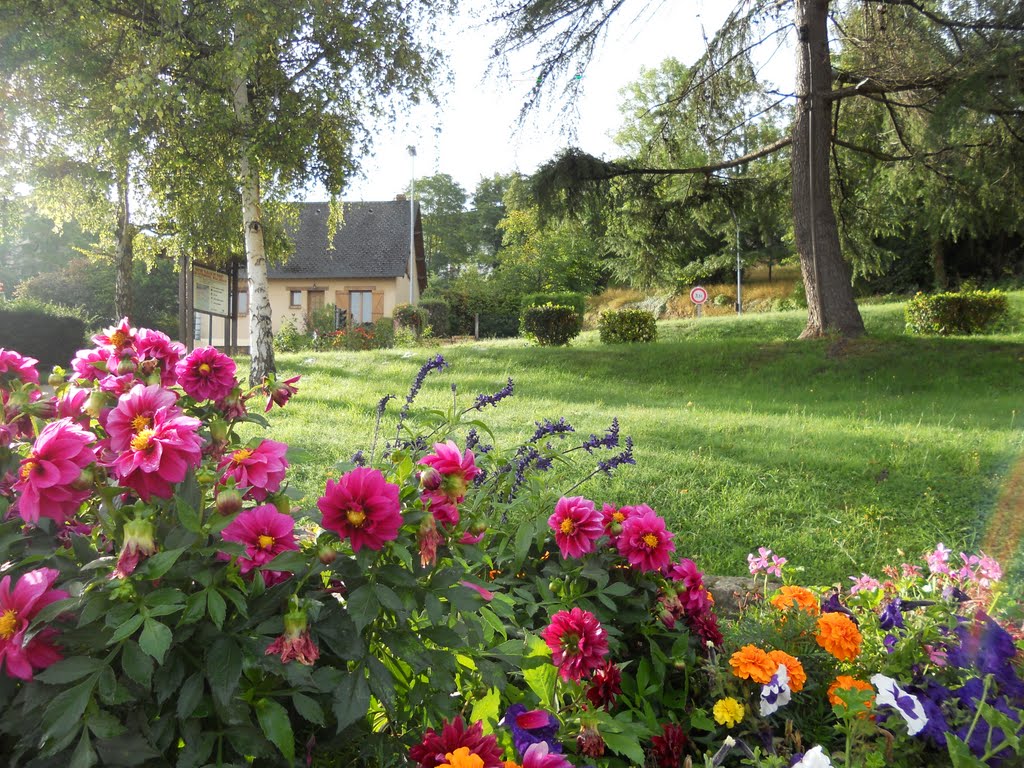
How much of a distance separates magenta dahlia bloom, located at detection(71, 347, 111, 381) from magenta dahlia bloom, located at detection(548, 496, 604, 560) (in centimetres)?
102

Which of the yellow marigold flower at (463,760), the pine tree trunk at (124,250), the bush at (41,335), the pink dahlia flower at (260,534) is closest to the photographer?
the yellow marigold flower at (463,760)

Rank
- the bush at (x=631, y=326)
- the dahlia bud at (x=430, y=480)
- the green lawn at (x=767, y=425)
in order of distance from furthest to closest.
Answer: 1. the bush at (x=631, y=326)
2. the green lawn at (x=767, y=425)
3. the dahlia bud at (x=430, y=480)

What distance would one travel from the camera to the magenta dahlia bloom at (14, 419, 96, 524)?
1095mm

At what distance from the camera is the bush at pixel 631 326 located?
46.5ft

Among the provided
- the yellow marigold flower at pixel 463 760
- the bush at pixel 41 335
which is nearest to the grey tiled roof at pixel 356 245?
the bush at pixel 41 335

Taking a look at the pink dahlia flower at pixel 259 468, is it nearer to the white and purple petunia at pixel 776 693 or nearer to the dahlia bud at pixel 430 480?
the dahlia bud at pixel 430 480

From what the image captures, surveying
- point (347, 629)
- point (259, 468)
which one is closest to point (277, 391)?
point (259, 468)

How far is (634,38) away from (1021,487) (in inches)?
295

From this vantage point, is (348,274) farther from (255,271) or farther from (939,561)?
(939,561)

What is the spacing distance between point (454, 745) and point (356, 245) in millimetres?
27688

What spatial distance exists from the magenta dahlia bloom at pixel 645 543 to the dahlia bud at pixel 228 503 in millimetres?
934

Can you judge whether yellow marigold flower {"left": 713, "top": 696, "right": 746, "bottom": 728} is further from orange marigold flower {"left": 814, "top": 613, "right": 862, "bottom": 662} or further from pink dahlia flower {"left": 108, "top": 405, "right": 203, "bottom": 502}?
pink dahlia flower {"left": 108, "top": 405, "right": 203, "bottom": 502}

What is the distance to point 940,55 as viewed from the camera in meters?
9.16

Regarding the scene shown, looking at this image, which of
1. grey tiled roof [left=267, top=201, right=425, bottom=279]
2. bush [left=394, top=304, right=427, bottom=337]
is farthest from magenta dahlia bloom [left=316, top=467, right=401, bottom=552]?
grey tiled roof [left=267, top=201, right=425, bottom=279]
